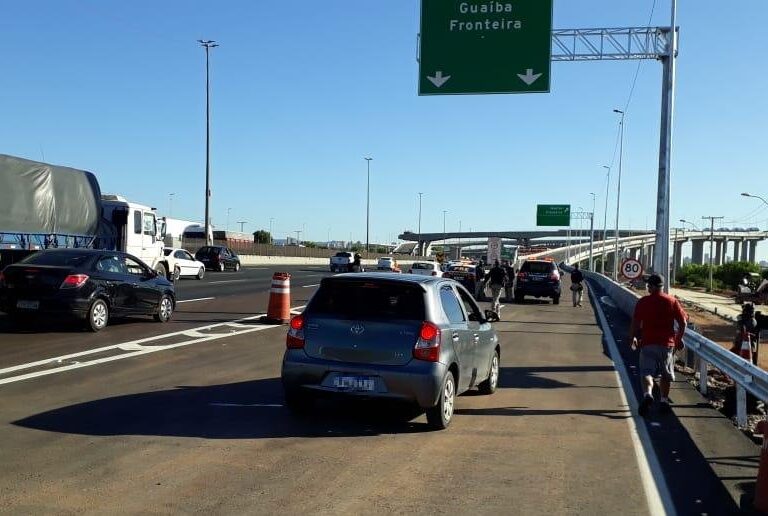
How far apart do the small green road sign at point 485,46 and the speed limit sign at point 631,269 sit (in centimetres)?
1305

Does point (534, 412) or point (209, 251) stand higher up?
point (209, 251)

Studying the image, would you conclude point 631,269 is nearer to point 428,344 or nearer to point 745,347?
point 745,347

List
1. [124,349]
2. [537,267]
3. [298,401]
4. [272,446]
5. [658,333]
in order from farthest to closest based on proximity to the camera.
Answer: [537,267], [124,349], [658,333], [298,401], [272,446]

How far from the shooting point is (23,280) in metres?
13.9

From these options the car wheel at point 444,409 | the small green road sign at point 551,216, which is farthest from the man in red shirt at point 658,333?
the small green road sign at point 551,216

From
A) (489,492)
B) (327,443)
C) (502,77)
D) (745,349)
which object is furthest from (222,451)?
(502,77)

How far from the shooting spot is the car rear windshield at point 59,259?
1429cm

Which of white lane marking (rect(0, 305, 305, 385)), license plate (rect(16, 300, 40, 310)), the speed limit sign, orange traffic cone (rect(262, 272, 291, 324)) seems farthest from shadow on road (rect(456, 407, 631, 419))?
the speed limit sign

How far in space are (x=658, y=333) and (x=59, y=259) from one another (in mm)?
10672

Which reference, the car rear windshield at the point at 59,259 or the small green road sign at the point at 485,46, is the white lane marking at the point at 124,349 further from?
the small green road sign at the point at 485,46

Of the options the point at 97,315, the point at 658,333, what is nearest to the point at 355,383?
the point at 658,333

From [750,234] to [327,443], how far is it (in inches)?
6647

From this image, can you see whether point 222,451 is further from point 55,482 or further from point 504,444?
point 504,444

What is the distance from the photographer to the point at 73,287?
13.9m
